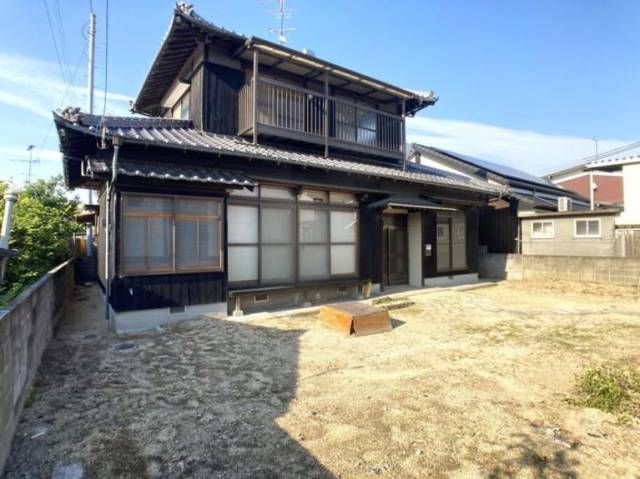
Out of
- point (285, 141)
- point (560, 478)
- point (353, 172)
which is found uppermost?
point (285, 141)

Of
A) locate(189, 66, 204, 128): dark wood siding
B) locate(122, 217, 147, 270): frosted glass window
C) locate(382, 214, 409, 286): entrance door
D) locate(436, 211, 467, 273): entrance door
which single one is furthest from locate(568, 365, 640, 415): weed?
locate(189, 66, 204, 128): dark wood siding

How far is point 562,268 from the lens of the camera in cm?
1211

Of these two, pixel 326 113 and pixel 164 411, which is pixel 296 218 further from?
pixel 164 411

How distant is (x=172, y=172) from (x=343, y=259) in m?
4.72

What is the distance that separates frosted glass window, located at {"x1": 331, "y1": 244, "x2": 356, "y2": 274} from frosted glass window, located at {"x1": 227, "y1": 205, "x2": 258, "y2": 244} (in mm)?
2245

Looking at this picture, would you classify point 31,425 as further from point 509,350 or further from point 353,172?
point 353,172

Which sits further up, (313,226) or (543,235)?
(313,226)

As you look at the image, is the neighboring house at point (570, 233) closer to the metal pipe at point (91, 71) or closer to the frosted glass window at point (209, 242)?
the frosted glass window at point (209, 242)

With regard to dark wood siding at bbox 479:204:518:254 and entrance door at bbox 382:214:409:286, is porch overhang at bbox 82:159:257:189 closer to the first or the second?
entrance door at bbox 382:214:409:286

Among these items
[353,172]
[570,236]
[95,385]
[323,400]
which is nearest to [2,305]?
[95,385]

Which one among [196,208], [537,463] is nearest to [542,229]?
[196,208]

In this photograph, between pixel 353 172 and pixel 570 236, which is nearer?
pixel 353 172

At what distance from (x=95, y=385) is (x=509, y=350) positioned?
18.4 feet

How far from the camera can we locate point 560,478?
8.55ft
